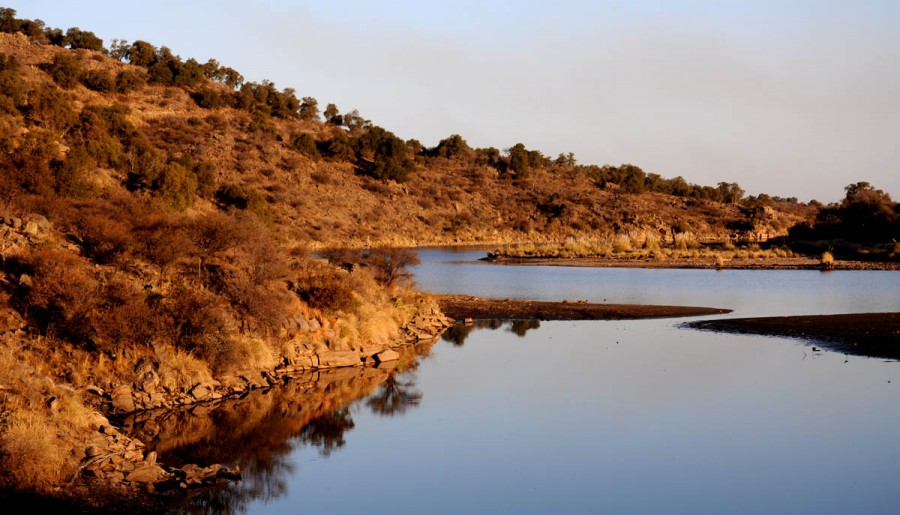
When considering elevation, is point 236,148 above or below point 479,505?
above

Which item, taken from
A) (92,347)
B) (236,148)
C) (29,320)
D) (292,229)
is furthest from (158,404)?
(236,148)

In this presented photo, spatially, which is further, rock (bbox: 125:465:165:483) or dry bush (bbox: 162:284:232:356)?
dry bush (bbox: 162:284:232:356)

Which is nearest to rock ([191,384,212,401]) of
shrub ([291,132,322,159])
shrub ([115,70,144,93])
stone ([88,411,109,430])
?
stone ([88,411,109,430])

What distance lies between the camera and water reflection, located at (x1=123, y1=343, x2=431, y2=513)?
579 inches

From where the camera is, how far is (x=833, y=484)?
14570mm

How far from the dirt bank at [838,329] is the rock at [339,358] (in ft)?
47.3

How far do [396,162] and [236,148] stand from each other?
2088 cm

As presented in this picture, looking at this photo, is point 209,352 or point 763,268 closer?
point 209,352

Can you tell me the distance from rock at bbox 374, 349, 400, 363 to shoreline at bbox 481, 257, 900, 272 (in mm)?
42584

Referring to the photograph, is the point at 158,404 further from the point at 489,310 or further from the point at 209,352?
the point at 489,310

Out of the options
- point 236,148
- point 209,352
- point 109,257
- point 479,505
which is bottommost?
point 479,505

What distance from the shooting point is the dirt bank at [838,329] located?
28062mm

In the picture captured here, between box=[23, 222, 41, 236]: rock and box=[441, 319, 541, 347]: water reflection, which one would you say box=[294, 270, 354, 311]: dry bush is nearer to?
box=[441, 319, 541, 347]: water reflection

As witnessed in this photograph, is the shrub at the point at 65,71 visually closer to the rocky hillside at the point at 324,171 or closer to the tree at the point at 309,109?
the rocky hillside at the point at 324,171
